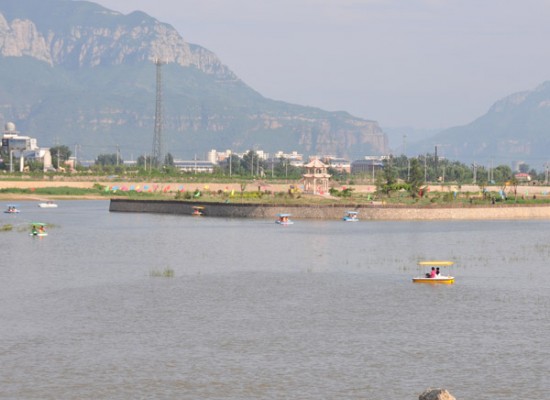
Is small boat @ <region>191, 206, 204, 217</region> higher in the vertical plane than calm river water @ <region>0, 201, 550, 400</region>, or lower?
higher

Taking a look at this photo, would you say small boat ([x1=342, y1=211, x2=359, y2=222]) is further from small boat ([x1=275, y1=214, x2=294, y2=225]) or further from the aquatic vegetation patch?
the aquatic vegetation patch

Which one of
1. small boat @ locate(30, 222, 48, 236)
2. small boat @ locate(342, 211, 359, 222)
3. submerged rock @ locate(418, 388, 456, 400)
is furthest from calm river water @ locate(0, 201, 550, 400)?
small boat @ locate(342, 211, 359, 222)

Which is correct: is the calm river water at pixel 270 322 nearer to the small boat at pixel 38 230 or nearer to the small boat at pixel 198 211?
the small boat at pixel 38 230

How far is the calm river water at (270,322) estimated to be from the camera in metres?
34.6

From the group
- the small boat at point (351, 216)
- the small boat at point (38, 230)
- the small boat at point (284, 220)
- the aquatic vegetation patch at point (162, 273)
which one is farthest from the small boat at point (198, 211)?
the aquatic vegetation patch at point (162, 273)

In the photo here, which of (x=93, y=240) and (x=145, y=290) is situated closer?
(x=145, y=290)

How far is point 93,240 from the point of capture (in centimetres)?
9369

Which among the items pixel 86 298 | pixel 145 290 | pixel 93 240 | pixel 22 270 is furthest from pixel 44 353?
pixel 93 240

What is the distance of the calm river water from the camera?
34.6 meters

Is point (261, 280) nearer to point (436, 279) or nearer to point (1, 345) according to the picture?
point (436, 279)

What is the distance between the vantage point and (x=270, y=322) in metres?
46.0

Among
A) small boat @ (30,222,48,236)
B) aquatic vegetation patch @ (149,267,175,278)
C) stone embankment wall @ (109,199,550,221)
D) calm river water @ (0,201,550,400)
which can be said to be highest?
stone embankment wall @ (109,199,550,221)

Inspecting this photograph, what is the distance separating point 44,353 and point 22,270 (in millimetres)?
29516

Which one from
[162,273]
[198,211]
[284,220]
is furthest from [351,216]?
[162,273]
